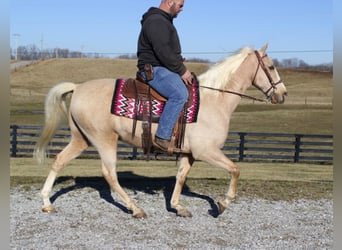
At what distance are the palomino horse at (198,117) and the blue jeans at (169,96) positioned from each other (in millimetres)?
252

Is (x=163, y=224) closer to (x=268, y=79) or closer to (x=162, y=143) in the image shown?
(x=162, y=143)

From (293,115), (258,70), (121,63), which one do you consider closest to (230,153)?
(258,70)

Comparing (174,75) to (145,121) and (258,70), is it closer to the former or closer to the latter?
(145,121)

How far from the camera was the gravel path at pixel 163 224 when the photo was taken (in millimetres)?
5621

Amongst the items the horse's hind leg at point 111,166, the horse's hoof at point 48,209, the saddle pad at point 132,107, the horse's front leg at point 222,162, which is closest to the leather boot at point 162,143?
the saddle pad at point 132,107

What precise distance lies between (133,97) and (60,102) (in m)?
1.42

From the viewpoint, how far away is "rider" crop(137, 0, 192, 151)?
20.7ft

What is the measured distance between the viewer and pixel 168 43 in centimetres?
635

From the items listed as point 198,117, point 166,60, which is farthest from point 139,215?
point 166,60

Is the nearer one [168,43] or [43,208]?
[168,43]

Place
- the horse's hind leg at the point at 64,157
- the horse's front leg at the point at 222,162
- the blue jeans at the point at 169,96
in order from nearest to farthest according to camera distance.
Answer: the blue jeans at the point at 169,96
the horse's front leg at the point at 222,162
the horse's hind leg at the point at 64,157

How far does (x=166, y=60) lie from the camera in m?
6.33

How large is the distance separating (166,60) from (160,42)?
26cm

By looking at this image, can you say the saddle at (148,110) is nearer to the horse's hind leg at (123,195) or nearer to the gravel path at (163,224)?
the horse's hind leg at (123,195)
